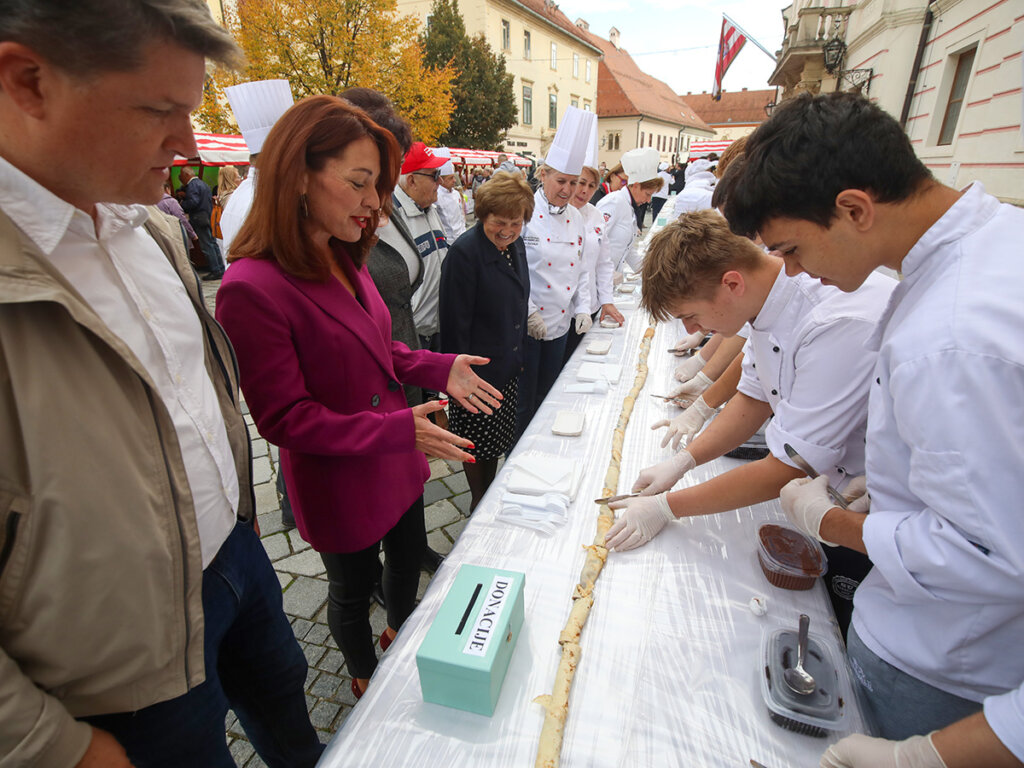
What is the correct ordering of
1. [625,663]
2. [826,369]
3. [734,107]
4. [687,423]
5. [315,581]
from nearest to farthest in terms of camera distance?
1. [625,663]
2. [826,369]
3. [687,423]
4. [315,581]
5. [734,107]

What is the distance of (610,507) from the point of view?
61.1 inches

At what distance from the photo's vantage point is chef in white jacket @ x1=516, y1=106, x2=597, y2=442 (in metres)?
3.25

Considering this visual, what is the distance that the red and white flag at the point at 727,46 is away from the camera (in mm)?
12133

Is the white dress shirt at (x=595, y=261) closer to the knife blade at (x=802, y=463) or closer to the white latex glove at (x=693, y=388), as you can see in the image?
the white latex glove at (x=693, y=388)

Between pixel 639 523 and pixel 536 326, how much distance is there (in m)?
1.91

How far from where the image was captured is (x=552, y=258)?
3.26 meters

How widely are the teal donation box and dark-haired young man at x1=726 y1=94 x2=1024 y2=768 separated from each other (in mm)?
592

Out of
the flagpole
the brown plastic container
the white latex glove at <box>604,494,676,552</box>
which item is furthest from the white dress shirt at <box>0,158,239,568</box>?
the flagpole

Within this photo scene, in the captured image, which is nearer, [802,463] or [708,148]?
[802,463]

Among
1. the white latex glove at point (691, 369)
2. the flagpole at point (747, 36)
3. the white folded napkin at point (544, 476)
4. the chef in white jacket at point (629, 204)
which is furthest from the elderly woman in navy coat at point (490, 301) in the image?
the flagpole at point (747, 36)

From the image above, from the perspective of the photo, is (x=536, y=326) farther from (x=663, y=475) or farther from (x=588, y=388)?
(x=663, y=475)

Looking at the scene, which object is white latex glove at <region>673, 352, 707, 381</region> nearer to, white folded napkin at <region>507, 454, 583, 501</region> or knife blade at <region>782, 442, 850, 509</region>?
white folded napkin at <region>507, 454, 583, 501</region>

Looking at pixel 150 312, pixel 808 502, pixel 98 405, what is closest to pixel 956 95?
pixel 808 502

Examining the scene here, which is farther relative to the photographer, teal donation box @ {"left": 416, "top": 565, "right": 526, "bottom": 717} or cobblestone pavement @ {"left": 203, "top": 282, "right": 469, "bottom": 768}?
cobblestone pavement @ {"left": 203, "top": 282, "right": 469, "bottom": 768}
